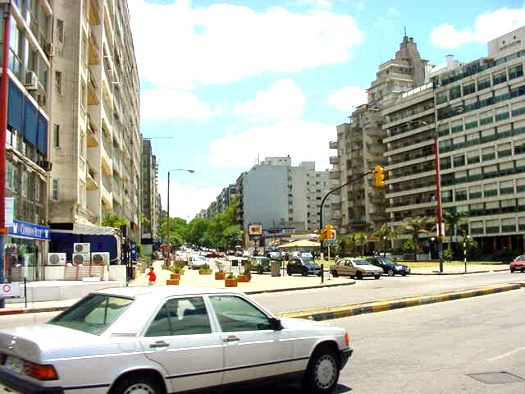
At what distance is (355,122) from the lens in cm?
11506

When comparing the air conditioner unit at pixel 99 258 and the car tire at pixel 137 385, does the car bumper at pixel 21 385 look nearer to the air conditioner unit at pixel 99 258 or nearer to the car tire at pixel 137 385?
the car tire at pixel 137 385

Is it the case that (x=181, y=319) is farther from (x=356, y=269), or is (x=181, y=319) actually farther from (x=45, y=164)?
(x=356, y=269)

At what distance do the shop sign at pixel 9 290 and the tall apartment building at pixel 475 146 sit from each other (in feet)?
210

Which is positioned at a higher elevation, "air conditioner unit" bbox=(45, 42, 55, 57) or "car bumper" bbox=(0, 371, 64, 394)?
"air conditioner unit" bbox=(45, 42, 55, 57)

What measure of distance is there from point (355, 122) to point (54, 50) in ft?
290

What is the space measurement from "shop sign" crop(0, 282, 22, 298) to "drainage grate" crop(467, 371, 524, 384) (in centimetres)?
1587

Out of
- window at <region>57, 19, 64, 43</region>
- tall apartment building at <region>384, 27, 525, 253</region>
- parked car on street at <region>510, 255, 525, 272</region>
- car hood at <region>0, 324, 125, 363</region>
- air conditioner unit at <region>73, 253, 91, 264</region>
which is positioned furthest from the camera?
tall apartment building at <region>384, 27, 525, 253</region>

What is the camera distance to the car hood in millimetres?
4930

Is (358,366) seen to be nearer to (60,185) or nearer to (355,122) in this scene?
(60,185)

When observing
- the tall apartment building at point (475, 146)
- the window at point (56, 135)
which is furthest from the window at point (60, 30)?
the tall apartment building at point (475, 146)

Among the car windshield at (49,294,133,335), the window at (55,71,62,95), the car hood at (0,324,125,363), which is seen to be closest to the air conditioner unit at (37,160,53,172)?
the window at (55,71,62,95)

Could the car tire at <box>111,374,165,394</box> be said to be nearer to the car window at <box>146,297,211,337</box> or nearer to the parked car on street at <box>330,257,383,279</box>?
the car window at <box>146,297,211,337</box>

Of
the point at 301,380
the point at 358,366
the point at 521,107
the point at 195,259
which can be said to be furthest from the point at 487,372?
the point at 521,107

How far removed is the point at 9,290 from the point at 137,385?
50.8ft
